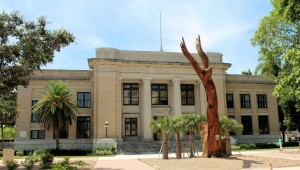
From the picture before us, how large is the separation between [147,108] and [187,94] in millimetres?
6995

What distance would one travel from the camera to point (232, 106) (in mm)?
48125

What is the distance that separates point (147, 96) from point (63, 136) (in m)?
11.7

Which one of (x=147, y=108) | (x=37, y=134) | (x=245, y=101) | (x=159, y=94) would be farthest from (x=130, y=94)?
(x=245, y=101)

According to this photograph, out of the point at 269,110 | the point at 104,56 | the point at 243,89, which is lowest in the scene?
the point at 269,110

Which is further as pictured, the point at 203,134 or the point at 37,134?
the point at 37,134

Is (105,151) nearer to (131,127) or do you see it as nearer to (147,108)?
(131,127)

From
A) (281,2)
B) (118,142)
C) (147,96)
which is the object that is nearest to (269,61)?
(281,2)

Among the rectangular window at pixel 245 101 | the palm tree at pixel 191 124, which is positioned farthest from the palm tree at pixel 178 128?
the rectangular window at pixel 245 101

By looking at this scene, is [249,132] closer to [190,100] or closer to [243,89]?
[243,89]

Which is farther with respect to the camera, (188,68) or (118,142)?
(188,68)

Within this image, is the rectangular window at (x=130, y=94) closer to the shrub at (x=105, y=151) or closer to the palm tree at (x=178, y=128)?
the shrub at (x=105, y=151)

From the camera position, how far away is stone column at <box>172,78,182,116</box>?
42.4 m

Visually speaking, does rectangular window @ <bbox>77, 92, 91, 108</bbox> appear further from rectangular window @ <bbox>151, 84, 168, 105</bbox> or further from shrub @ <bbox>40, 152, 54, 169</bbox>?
shrub @ <bbox>40, 152, 54, 169</bbox>

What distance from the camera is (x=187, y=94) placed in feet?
149
